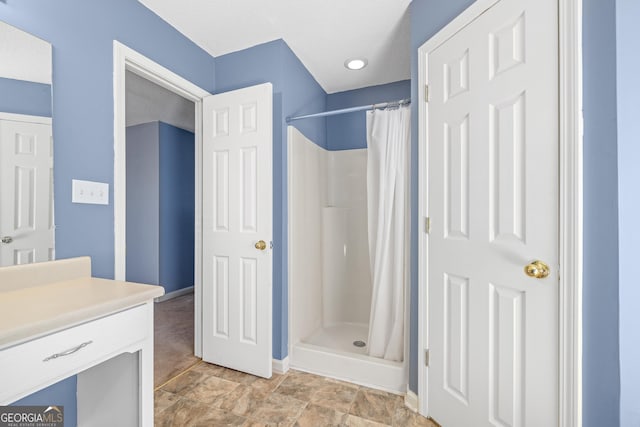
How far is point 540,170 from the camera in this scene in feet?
3.35

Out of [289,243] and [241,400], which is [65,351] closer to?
[241,400]

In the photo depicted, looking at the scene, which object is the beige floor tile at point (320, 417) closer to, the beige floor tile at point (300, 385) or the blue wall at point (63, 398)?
the beige floor tile at point (300, 385)

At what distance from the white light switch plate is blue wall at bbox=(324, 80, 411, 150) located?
2089 millimetres

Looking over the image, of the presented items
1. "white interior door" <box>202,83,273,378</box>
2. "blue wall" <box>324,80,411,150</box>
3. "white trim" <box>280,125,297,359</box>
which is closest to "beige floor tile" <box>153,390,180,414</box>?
"white interior door" <box>202,83,273,378</box>

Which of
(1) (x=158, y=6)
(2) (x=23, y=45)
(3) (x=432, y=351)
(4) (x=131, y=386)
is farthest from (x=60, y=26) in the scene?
(3) (x=432, y=351)

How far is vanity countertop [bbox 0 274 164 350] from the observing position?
72 cm

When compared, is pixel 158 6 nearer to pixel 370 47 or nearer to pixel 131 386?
pixel 370 47

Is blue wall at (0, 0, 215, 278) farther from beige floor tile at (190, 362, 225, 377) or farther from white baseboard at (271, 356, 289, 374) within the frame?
white baseboard at (271, 356, 289, 374)

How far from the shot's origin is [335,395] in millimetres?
1718

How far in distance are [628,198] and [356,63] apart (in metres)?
2.08

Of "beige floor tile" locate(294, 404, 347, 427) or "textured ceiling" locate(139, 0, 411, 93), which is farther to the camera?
"textured ceiling" locate(139, 0, 411, 93)

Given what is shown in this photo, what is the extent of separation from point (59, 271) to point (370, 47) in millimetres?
2374

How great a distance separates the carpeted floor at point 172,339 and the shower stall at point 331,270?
864mm

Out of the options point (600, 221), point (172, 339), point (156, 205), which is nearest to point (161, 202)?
point (156, 205)
